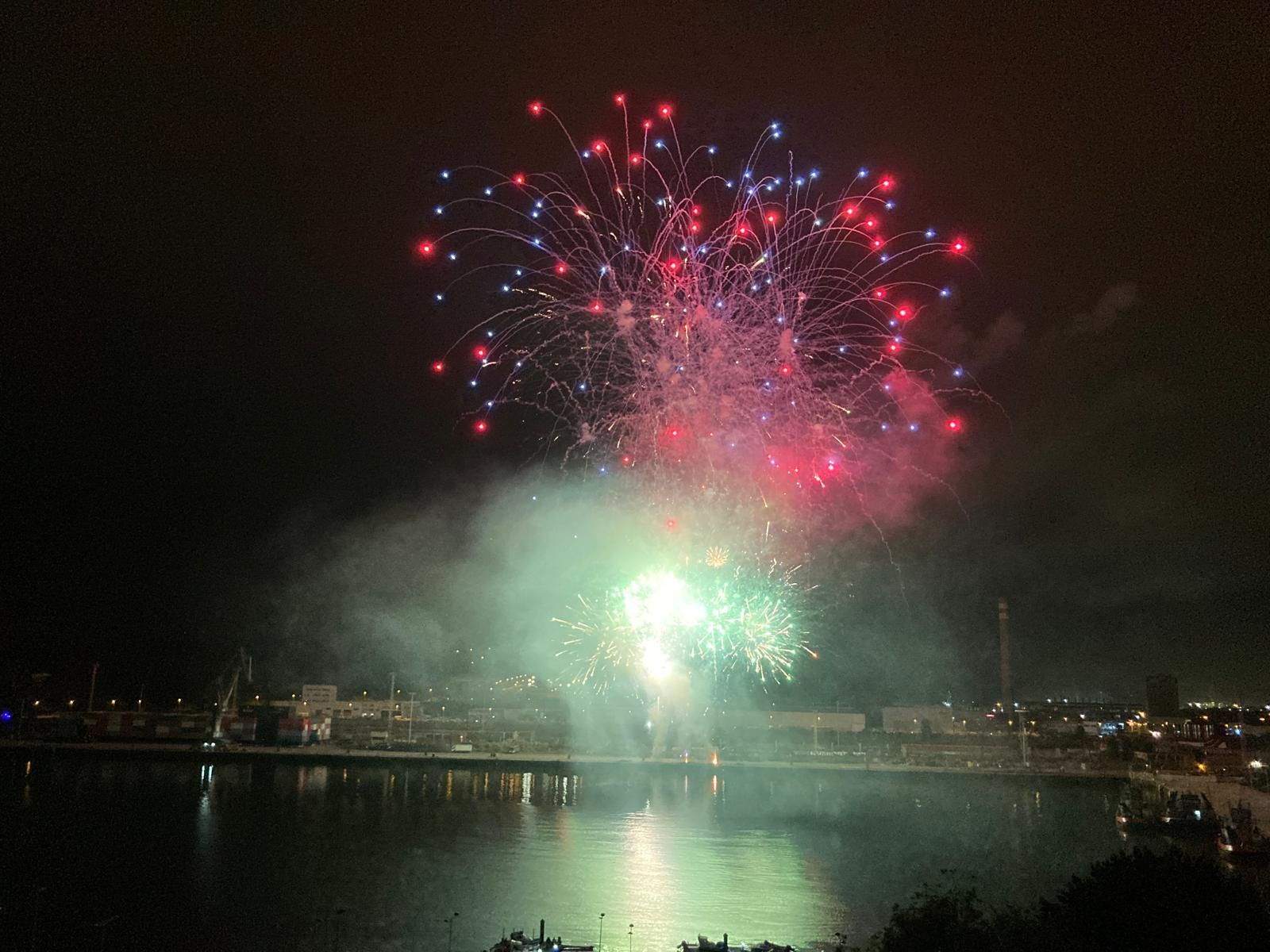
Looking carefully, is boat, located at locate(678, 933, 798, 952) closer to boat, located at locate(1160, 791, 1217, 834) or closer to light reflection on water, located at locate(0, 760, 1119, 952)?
light reflection on water, located at locate(0, 760, 1119, 952)

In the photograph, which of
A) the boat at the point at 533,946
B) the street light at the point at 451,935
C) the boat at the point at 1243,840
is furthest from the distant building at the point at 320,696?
the boat at the point at 1243,840

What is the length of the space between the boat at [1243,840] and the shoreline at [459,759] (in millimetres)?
11811

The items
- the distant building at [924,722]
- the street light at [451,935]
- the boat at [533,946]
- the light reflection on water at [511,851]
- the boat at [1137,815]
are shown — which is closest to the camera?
the boat at [533,946]

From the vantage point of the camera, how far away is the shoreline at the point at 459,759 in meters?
27.8

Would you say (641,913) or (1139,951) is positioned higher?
(1139,951)

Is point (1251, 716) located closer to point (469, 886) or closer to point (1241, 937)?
point (469, 886)

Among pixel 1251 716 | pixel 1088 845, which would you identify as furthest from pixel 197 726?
pixel 1251 716

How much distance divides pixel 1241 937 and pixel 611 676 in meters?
26.5

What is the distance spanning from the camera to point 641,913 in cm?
1139

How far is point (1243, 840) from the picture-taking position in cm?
1522

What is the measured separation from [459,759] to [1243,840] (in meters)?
22.4

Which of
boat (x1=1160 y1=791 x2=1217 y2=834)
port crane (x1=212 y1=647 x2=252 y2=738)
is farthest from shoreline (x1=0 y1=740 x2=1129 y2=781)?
boat (x1=1160 y1=791 x2=1217 y2=834)

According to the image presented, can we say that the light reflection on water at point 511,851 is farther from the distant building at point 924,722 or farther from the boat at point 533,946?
the distant building at point 924,722

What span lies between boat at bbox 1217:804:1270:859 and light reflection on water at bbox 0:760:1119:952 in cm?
208
